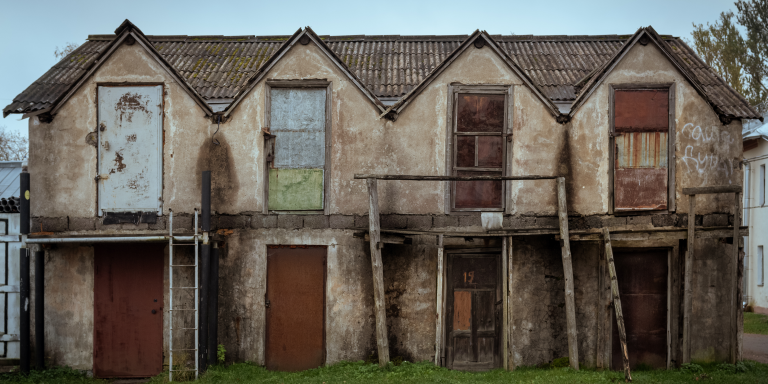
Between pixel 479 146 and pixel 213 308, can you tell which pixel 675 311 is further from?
pixel 213 308

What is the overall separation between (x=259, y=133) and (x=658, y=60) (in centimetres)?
736

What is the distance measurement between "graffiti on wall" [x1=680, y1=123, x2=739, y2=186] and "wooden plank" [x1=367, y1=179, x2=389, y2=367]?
5629 mm

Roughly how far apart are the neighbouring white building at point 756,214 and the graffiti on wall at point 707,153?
11.7 metres

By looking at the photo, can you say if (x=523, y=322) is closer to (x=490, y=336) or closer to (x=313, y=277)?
(x=490, y=336)

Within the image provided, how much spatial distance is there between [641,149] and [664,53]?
178 cm

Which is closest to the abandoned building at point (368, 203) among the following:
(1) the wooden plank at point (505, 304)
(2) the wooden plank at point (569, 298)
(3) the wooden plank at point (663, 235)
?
(3) the wooden plank at point (663, 235)

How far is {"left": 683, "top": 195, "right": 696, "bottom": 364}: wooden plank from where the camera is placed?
33.1 ft

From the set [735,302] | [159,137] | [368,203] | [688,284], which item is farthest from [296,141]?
[735,302]

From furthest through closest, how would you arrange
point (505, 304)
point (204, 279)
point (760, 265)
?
1. point (760, 265)
2. point (505, 304)
3. point (204, 279)

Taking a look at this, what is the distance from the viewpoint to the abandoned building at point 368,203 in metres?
10.6

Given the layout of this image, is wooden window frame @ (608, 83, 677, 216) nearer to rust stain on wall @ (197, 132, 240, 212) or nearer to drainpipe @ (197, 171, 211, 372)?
rust stain on wall @ (197, 132, 240, 212)

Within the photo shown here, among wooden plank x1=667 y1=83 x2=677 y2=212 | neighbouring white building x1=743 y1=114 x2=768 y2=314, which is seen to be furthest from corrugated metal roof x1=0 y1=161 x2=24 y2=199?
neighbouring white building x1=743 y1=114 x2=768 y2=314

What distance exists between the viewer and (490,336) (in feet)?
35.3

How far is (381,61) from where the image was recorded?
12.3 m
